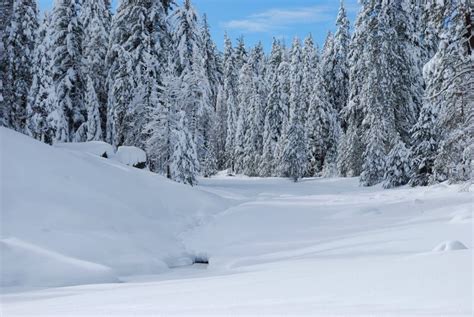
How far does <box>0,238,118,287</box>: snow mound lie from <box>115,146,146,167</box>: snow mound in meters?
12.8

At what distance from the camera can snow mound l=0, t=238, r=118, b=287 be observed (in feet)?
23.6

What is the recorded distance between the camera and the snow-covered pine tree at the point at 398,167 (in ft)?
70.3

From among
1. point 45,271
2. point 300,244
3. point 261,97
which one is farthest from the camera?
point 261,97

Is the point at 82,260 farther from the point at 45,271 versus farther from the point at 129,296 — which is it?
the point at 129,296

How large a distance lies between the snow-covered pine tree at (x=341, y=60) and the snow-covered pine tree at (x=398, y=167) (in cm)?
1961

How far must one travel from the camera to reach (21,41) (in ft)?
68.6

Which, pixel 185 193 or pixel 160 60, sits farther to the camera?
pixel 160 60

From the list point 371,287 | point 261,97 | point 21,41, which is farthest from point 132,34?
point 261,97

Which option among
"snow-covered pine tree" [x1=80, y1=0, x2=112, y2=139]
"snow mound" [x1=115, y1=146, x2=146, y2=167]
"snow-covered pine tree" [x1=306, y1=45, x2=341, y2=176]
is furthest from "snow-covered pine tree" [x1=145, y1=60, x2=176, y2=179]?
"snow-covered pine tree" [x1=306, y1=45, x2=341, y2=176]

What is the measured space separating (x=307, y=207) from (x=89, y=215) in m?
7.37

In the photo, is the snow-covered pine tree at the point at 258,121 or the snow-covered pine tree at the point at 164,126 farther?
the snow-covered pine tree at the point at 258,121

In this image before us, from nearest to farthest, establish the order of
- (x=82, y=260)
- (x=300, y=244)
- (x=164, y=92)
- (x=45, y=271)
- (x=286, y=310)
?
1. (x=286, y=310)
2. (x=45, y=271)
3. (x=82, y=260)
4. (x=300, y=244)
5. (x=164, y=92)

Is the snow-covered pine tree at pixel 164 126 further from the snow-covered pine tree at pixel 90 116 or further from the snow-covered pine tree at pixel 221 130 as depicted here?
the snow-covered pine tree at pixel 221 130

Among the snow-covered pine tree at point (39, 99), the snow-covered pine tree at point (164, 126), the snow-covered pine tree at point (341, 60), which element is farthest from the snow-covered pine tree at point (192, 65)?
the snow-covered pine tree at point (341, 60)
